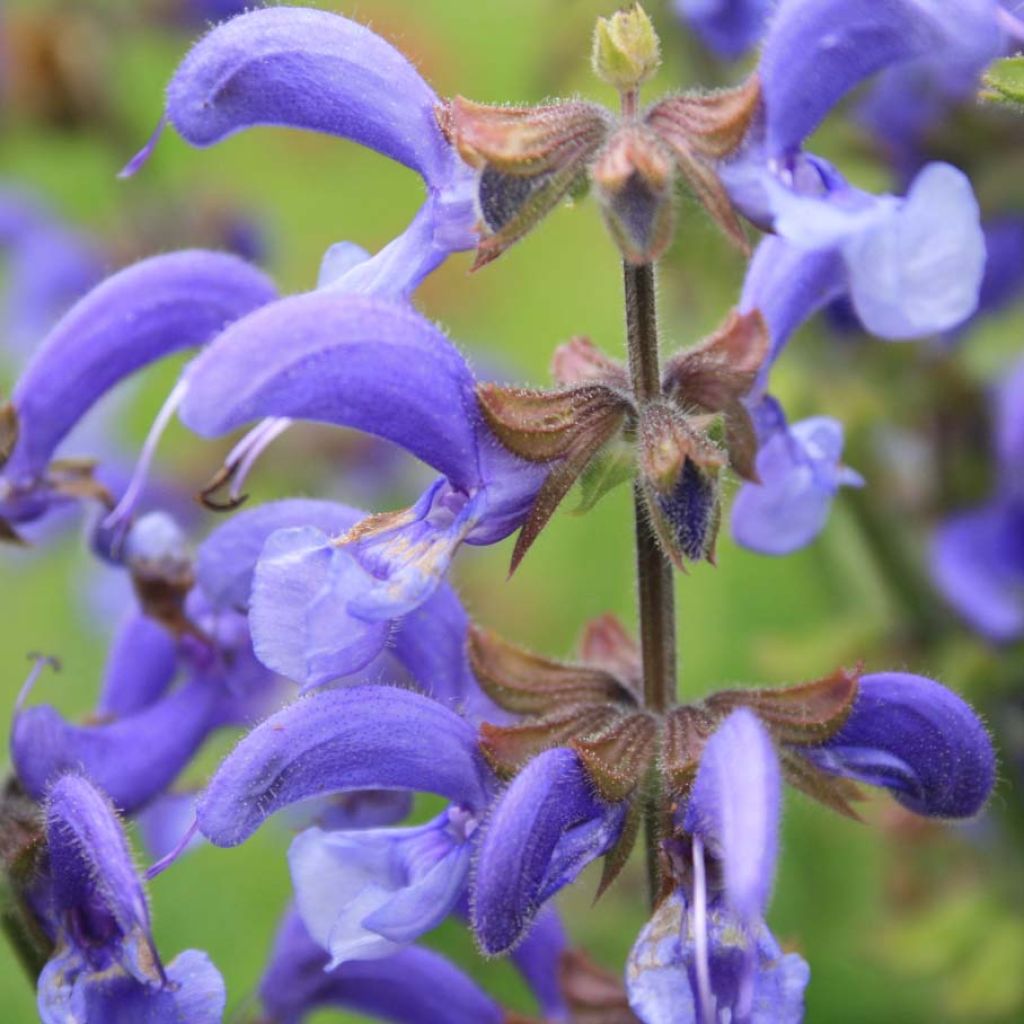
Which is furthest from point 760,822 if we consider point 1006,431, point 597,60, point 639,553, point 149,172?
point 149,172

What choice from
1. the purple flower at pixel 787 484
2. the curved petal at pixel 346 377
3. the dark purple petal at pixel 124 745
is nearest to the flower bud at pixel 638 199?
the curved petal at pixel 346 377

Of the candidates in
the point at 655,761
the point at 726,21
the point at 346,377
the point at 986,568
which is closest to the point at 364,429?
the point at 346,377

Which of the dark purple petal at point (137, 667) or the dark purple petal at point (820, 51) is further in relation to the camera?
the dark purple petal at point (137, 667)

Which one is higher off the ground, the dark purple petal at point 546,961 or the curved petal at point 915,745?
the curved petal at point 915,745

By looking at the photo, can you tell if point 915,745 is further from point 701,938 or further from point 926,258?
point 926,258

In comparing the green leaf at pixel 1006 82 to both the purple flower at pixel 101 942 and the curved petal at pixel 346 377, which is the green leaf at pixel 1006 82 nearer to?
the curved petal at pixel 346 377

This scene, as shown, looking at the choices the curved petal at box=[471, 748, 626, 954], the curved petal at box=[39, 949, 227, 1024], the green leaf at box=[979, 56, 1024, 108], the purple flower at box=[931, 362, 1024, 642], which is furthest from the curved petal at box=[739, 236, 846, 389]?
the purple flower at box=[931, 362, 1024, 642]
